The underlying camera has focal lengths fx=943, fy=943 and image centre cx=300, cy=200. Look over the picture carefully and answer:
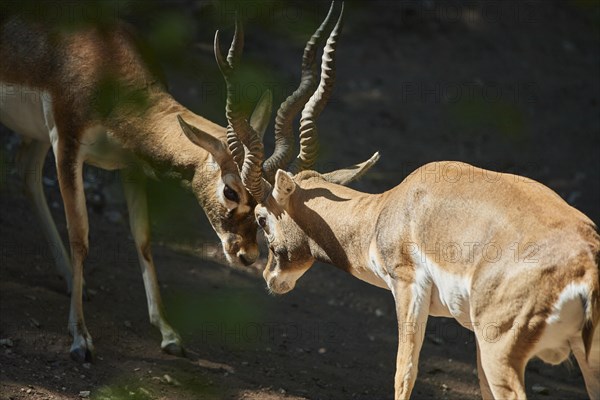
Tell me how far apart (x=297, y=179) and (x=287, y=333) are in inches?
89.1

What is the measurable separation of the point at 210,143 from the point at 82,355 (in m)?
1.86

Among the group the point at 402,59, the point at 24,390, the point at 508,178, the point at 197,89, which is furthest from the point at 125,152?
the point at 402,59

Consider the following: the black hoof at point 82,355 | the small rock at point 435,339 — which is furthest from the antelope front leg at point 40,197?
the small rock at point 435,339

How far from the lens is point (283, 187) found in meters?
6.12

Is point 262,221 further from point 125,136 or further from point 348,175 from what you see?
point 125,136

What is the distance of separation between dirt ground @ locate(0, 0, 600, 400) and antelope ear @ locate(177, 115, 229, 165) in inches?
28.1

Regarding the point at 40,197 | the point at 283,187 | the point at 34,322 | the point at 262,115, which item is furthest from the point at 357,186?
the point at 283,187

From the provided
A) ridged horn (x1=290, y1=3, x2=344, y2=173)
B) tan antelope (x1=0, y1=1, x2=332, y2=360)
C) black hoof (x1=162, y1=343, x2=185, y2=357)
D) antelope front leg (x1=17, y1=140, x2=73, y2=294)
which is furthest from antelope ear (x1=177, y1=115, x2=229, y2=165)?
antelope front leg (x1=17, y1=140, x2=73, y2=294)

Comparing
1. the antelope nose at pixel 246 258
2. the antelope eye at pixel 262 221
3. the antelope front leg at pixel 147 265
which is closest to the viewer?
the antelope eye at pixel 262 221

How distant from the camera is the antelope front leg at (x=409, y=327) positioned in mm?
5398

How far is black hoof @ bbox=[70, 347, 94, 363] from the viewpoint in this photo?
7074 millimetres

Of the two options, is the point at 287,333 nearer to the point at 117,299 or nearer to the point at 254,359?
the point at 254,359

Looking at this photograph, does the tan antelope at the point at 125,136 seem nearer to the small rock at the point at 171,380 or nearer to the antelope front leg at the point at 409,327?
the small rock at the point at 171,380

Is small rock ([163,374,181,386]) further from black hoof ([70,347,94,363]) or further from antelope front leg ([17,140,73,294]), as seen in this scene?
antelope front leg ([17,140,73,294])
